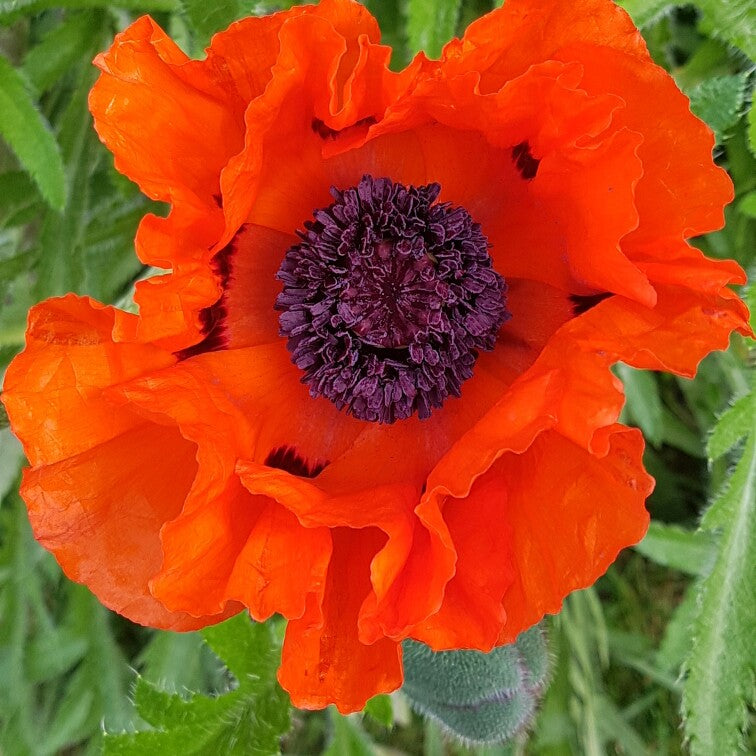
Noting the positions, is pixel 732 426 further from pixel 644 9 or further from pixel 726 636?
pixel 644 9

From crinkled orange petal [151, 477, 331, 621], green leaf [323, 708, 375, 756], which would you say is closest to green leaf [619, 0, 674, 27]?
crinkled orange petal [151, 477, 331, 621]

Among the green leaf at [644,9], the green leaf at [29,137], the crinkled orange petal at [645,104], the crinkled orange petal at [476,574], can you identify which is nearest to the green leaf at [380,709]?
the crinkled orange petal at [476,574]

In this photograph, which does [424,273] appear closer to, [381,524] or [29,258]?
[381,524]

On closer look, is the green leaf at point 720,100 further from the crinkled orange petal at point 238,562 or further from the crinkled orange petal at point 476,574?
the crinkled orange petal at point 238,562

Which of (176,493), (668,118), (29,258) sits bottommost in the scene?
(29,258)

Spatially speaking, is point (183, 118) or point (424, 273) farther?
point (424, 273)

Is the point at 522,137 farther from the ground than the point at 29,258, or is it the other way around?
the point at 522,137

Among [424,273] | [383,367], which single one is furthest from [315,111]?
[383,367]

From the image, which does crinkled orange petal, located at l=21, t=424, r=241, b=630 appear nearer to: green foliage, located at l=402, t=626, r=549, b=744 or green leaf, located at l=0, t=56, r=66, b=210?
green foliage, located at l=402, t=626, r=549, b=744
